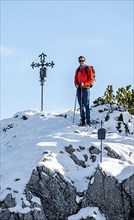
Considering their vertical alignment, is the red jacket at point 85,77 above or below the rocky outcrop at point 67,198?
above

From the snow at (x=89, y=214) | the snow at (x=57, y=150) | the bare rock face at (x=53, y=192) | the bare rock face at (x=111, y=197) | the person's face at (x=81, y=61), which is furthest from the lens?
the person's face at (x=81, y=61)

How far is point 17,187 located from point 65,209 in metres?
1.32

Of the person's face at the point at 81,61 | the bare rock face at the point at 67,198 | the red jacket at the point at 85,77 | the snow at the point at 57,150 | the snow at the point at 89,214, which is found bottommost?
the snow at the point at 89,214

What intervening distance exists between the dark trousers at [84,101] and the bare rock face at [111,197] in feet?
14.1

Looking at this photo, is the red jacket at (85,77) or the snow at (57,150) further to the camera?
the red jacket at (85,77)

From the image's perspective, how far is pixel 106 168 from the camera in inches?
490

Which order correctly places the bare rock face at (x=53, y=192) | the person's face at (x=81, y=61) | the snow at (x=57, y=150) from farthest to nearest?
the person's face at (x=81, y=61)
the snow at (x=57, y=150)
the bare rock face at (x=53, y=192)

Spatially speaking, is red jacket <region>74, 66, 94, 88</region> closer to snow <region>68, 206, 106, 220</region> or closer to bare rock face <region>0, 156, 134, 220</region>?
bare rock face <region>0, 156, 134, 220</region>

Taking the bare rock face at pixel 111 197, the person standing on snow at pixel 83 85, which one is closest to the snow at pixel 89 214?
the bare rock face at pixel 111 197

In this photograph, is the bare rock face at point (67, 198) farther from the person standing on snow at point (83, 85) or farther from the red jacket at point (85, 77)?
the red jacket at point (85, 77)

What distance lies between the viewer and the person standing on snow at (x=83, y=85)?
16.0 metres

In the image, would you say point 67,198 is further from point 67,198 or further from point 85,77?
point 85,77

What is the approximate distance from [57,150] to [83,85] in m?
3.43

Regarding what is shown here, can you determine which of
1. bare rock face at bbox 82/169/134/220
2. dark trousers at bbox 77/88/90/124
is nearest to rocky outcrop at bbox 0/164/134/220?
bare rock face at bbox 82/169/134/220
